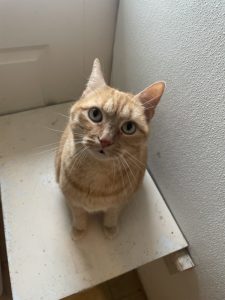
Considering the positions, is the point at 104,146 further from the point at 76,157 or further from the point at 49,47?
the point at 49,47

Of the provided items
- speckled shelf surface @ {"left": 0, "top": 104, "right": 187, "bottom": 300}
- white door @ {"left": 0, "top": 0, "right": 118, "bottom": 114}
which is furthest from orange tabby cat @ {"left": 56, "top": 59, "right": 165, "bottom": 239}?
white door @ {"left": 0, "top": 0, "right": 118, "bottom": 114}

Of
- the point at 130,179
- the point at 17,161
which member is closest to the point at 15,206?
the point at 17,161

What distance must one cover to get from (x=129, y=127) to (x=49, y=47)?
501mm

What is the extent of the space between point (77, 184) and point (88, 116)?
0.66 ft

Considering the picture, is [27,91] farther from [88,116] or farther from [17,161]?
[88,116]

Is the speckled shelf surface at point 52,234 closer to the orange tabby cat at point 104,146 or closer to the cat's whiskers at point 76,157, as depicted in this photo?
the orange tabby cat at point 104,146

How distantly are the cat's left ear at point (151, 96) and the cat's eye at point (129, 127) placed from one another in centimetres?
6

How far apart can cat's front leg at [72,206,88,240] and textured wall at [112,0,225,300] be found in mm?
276

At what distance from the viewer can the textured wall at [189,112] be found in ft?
2.19

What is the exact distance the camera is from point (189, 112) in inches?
30.3

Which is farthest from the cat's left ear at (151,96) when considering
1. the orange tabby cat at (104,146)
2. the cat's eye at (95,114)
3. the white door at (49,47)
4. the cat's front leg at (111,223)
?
the white door at (49,47)

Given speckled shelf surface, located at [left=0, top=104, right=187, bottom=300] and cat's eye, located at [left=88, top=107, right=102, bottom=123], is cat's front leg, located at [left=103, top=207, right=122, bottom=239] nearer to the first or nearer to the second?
speckled shelf surface, located at [left=0, top=104, right=187, bottom=300]

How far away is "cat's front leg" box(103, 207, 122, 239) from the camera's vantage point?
3.01ft

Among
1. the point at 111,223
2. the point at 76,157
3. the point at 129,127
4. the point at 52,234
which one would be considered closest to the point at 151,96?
the point at 129,127
